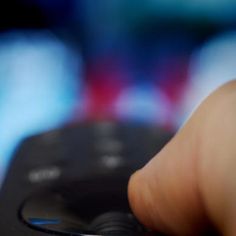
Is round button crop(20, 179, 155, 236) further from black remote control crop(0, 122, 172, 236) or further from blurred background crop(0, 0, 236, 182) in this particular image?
blurred background crop(0, 0, 236, 182)

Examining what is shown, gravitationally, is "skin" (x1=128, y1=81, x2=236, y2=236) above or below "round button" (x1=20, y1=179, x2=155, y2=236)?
above

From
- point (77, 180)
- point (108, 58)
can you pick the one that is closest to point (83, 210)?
point (77, 180)

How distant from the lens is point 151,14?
61 cm

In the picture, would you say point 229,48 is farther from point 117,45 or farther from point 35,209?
point 35,209

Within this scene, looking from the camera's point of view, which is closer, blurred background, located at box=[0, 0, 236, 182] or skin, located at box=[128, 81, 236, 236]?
skin, located at box=[128, 81, 236, 236]

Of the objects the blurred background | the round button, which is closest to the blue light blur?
the blurred background

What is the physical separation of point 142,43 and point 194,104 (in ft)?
0.23

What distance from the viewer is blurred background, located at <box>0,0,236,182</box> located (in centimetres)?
60

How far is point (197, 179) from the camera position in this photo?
0.27 meters

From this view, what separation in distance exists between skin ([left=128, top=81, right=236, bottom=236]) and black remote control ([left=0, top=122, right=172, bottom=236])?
5 centimetres

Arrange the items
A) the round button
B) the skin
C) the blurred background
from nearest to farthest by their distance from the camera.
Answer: the skin → the round button → the blurred background

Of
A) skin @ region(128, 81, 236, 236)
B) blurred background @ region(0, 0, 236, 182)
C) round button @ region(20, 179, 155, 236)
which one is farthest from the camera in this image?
blurred background @ region(0, 0, 236, 182)

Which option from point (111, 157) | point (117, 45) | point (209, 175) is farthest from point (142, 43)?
point (209, 175)

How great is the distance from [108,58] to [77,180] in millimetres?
201
